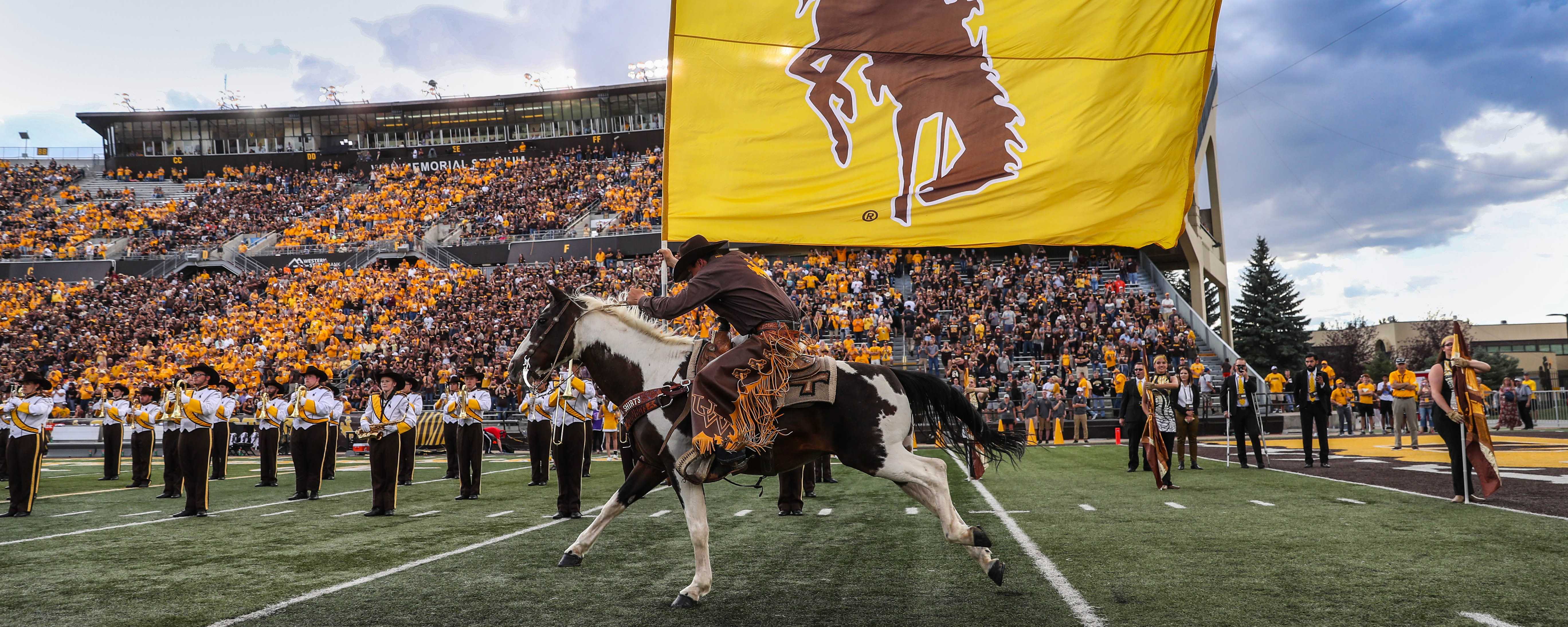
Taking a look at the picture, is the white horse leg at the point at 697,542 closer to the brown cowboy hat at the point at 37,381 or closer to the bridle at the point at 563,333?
the bridle at the point at 563,333

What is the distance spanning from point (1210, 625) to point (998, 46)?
5.96 metres

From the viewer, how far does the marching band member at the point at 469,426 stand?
500 inches

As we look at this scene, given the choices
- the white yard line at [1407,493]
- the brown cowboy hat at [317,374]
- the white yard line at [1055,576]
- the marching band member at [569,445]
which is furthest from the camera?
the brown cowboy hat at [317,374]

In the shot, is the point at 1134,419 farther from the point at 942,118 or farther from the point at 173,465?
the point at 173,465

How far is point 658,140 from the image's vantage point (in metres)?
51.7

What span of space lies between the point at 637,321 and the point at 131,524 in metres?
7.86

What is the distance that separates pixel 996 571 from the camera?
4984 millimetres

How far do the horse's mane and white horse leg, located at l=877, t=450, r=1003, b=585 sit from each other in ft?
5.12

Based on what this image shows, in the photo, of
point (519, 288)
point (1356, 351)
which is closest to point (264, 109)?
point (519, 288)

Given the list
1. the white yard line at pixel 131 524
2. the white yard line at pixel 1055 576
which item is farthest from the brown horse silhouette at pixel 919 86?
the white yard line at pixel 131 524

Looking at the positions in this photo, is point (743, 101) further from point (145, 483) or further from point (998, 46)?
point (145, 483)

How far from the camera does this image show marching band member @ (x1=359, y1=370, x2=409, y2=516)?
10641 mm

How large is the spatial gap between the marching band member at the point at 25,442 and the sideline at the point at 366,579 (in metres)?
7.26

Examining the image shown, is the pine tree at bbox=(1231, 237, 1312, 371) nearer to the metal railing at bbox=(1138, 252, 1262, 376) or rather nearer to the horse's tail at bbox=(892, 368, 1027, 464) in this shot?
the metal railing at bbox=(1138, 252, 1262, 376)
